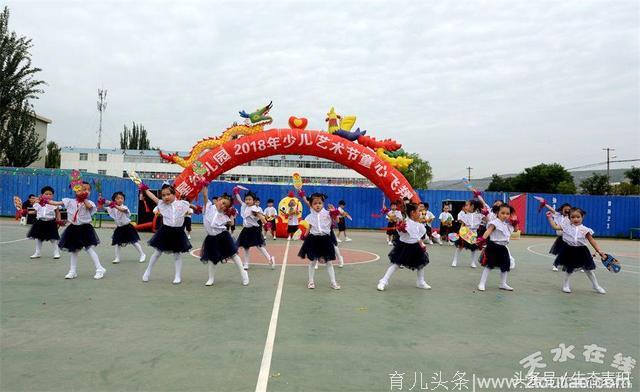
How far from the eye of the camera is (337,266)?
31.8ft

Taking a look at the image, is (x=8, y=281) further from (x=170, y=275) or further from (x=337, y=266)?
(x=337, y=266)

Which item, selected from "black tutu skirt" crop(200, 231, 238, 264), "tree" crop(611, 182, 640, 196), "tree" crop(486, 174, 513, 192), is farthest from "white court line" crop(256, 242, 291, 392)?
"tree" crop(486, 174, 513, 192)

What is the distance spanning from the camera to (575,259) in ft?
24.9

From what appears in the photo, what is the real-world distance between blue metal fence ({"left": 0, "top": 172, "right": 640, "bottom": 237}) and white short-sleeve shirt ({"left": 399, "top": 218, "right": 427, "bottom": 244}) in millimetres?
14156

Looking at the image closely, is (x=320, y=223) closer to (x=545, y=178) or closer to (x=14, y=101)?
(x=14, y=101)

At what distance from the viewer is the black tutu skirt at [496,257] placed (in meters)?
7.47

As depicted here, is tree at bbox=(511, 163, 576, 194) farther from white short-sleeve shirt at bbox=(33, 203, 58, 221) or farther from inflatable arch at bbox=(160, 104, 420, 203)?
white short-sleeve shirt at bbox=(33, 203, 58, 221)

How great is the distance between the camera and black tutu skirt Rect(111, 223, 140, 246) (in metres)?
9.35

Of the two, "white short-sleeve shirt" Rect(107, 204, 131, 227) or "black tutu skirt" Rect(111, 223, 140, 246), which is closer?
"white short-sleeve shirt" Rect(107, 204, 131, 227)

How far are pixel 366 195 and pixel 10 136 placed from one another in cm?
2241

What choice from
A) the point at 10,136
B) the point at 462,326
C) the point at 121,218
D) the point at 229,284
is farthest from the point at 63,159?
the point at 462,326

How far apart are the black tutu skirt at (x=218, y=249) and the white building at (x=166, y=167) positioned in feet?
151

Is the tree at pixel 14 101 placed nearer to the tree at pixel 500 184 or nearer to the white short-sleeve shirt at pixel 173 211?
the white short-sleeve shirt at pixel 173 211

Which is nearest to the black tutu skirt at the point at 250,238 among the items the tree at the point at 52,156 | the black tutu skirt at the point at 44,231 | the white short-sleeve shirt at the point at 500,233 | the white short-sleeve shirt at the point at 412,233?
the white short-sleeve shirt at the point at 412,233
